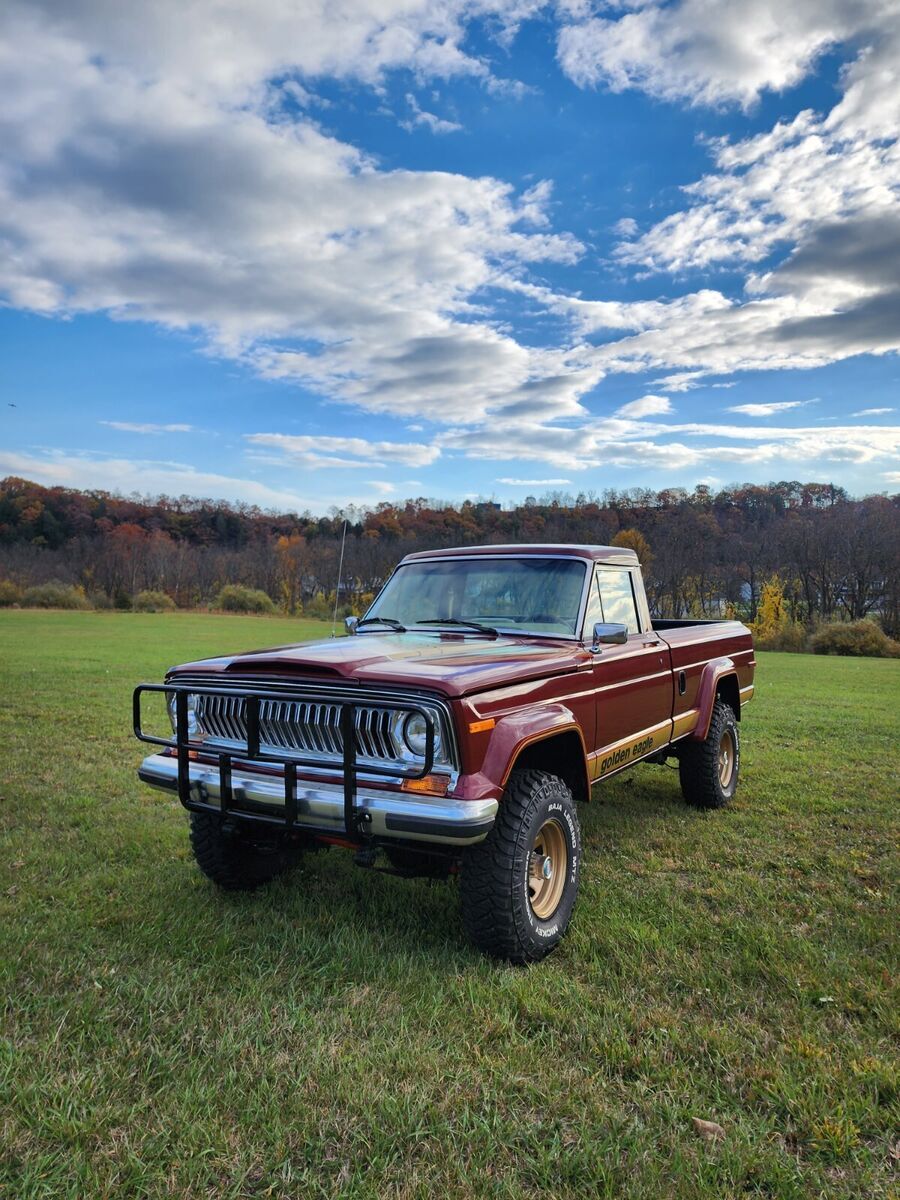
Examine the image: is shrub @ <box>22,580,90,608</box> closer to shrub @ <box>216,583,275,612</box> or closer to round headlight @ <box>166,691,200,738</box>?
shrub @ <box>216,583,275,612</box>

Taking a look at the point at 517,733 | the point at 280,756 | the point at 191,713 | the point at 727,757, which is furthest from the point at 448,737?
the point at 727,757

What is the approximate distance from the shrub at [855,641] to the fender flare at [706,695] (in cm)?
3787

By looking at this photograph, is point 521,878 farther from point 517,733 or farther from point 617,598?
point 617,598

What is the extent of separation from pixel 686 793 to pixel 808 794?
1.44 m

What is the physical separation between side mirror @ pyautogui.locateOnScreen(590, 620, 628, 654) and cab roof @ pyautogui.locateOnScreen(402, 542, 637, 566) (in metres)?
0.69

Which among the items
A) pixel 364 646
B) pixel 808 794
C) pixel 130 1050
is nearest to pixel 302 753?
pixel 364 646

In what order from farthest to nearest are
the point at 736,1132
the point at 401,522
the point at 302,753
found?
the point at 401,522, the point at 302,753, the point at 736,1132

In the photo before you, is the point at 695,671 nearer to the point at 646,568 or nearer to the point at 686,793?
the point at 686,793

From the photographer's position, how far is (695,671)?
20.9 feet

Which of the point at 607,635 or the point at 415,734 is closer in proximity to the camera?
the point at 415,734

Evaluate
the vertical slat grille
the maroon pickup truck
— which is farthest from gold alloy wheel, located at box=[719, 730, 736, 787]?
the vertical slat grille

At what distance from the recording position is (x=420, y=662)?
12.8 ft

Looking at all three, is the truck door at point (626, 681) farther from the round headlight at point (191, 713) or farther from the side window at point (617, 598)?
the round headlight at point (191, 713)

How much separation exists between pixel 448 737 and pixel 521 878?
79 cm
